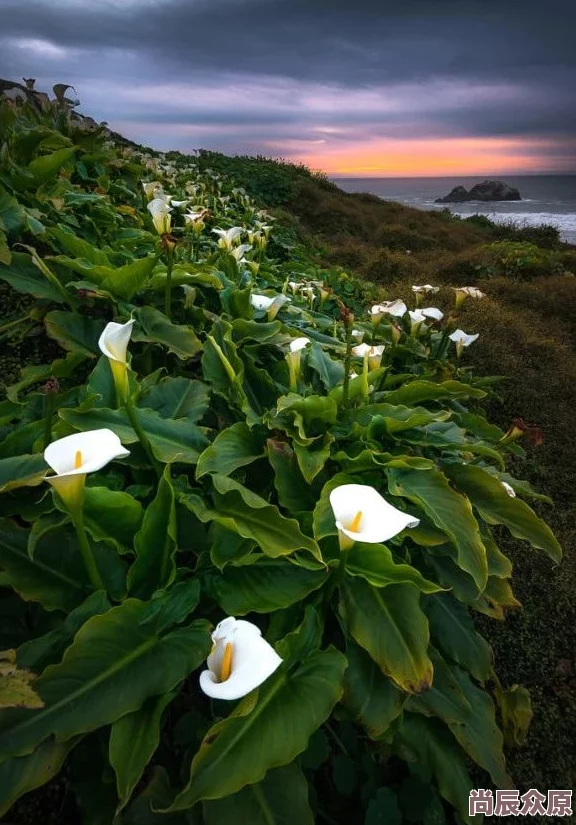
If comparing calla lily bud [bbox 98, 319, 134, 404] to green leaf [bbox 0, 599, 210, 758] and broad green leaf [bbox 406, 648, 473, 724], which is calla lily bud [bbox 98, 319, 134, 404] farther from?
broad green leaf [bbox 406, 648, 473, 724]

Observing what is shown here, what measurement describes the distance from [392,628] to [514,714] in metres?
0.85

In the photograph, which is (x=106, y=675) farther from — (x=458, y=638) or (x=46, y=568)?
(x=458, y=638)

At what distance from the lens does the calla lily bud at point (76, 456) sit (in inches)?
44.8

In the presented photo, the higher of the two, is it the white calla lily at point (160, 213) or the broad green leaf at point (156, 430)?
the white calla lily at point (160, 213)

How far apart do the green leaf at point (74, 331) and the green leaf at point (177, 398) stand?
40cm

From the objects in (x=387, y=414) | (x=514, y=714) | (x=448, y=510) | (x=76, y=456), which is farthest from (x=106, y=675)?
(x=514, y=714)

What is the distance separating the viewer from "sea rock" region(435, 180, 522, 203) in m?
43.7

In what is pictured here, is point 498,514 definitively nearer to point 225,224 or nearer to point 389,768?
point 389,768

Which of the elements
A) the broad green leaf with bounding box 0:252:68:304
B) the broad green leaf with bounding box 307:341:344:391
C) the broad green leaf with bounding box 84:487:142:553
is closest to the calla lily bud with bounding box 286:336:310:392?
the broad green leaf with bounding box 307:341:344:391

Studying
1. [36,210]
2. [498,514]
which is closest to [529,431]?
[498,514]

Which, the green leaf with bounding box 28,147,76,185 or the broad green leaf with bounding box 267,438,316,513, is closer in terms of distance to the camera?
the broad green leaf with bounding box 267,438,316,513

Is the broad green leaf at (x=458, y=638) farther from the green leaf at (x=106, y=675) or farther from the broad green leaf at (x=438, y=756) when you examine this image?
the green leaf at (x=106, y=675)

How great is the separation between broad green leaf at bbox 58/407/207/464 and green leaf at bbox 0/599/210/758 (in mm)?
494

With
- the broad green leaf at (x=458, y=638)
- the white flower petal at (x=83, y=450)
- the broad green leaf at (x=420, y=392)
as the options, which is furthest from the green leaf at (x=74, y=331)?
the broad green leaf at (x=458, y=638)
